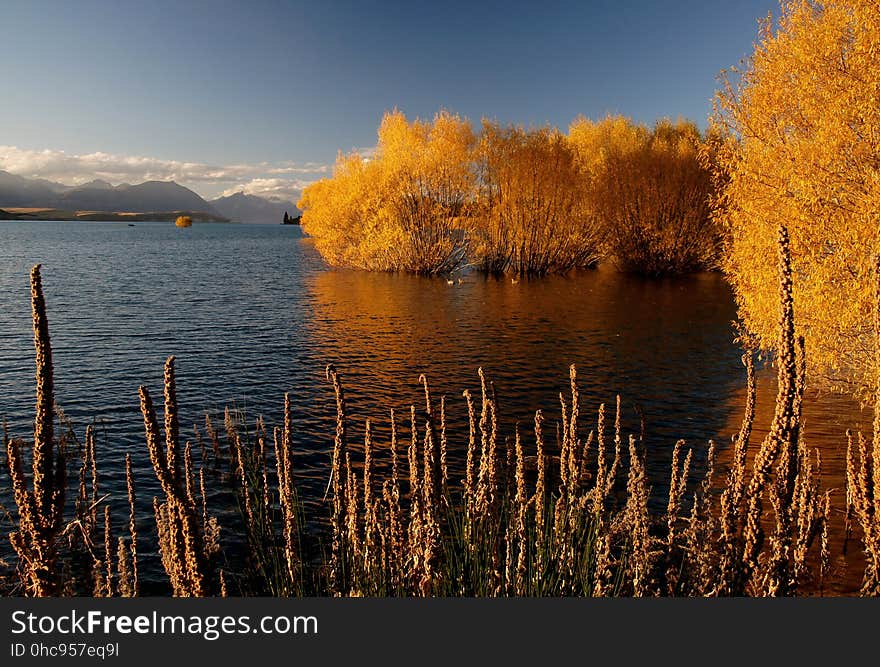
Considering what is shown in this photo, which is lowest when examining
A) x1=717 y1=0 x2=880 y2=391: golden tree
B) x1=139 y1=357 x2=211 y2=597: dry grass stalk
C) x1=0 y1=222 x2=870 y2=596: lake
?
x1=0 y1=222 x2=870 y2=596: lake

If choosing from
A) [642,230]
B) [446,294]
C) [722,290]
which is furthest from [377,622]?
[642,230]

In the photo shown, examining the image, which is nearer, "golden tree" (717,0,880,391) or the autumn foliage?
"golden tree" (717,0,880,391)

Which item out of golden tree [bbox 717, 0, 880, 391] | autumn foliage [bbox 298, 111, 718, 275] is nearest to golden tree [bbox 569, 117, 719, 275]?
autumn foliage [bbox 298, 111, 718, 275]

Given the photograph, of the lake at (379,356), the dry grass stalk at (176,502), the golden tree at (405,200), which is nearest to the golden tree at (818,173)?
the lake at (379,356)

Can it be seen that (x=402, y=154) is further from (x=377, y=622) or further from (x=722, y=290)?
(x=377, y=622)

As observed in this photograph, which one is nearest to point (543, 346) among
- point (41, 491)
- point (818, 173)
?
point (818, 173)

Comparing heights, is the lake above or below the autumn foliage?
below

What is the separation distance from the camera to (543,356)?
102ft

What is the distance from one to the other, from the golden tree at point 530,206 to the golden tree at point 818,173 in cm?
4639

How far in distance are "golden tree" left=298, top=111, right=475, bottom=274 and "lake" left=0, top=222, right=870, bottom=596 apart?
1212 centimetres

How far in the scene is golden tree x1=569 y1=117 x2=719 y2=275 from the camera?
69.1m

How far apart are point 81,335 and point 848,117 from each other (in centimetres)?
3950

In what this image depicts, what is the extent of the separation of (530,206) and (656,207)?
15.7 m

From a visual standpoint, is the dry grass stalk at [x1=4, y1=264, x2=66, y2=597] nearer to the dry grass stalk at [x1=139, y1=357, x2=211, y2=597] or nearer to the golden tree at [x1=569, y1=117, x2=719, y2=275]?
the dry grass stalk at [x1=139, y1=357, x2=211, y2=597]
